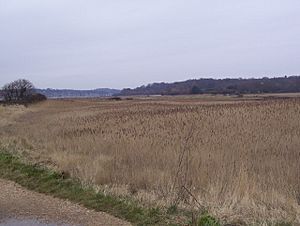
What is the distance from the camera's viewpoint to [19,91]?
338 ft

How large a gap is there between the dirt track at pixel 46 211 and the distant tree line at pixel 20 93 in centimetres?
8670

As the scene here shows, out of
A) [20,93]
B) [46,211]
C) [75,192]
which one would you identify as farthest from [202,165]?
[20,93]

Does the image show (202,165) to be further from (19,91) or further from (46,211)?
(19,91)

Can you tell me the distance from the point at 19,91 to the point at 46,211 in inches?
3801

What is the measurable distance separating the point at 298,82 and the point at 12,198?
381 feet

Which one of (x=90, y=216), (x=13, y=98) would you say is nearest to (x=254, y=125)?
(x=90, y=216)

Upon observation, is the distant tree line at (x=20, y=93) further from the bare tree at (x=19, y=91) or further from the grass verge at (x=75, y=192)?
the grass verge at (x=75, y=192)

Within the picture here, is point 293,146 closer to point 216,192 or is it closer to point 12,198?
point 216,192

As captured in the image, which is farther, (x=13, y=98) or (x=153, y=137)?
(x=13, y=98)

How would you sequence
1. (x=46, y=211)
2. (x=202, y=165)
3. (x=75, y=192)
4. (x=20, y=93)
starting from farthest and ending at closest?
(x=20, y=93) → (x=202, y=165) → (x=75, y=192) → (x=46, y=211)

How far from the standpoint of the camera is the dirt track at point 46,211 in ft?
29.5

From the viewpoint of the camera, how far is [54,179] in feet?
42.3

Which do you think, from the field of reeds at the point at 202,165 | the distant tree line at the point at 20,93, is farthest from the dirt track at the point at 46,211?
the distant tree line at the point at 20,93

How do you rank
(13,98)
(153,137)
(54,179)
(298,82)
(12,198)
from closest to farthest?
(12,198) → (54,179) → (153,137) → (13,98) → (298,82)
